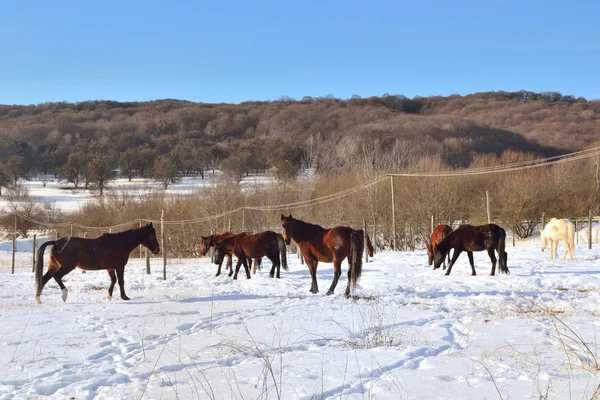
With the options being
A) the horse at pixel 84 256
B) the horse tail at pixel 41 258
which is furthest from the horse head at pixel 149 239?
the horse tail at pixel 41 258

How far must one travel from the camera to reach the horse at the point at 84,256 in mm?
11686

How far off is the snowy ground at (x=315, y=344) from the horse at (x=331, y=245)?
587 mm

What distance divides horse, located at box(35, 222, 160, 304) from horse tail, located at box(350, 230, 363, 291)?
211 inches

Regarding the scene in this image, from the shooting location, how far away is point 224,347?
6098 millimetres

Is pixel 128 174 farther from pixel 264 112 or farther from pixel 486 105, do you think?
pixel 486 105

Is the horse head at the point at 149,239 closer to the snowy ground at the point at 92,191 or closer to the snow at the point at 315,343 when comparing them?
the snow at the point at 315,343

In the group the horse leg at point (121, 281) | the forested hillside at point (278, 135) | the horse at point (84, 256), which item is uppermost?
the forested hillside at point (278, 135)

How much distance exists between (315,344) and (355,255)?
Result: 525cm

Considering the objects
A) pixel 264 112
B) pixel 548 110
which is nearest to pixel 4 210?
pixel 264 112

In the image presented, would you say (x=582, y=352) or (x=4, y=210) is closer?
(x=582, y=352)

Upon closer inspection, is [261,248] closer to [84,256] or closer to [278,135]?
[84,256]

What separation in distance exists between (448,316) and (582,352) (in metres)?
2.85

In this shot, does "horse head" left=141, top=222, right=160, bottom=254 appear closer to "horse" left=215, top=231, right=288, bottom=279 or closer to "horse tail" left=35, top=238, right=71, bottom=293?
"horse tail" left=35, top=238, right=71, bottom=293

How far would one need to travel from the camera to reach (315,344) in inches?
238
